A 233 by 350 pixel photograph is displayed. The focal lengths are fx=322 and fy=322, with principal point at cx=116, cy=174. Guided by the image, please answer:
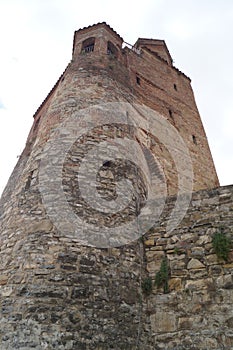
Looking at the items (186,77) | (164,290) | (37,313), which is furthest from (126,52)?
(37,313)

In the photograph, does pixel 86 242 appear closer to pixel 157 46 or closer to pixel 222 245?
pixel 222 245

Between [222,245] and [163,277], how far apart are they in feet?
3.22

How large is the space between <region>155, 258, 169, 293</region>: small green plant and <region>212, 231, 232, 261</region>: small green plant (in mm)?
779

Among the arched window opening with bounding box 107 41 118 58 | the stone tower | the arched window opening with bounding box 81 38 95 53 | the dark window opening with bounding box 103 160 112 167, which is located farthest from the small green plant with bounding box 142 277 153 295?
the arched window opening with bounding box 81 38 95 53

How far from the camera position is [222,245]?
15.4ft

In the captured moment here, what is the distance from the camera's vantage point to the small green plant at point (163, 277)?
4711mm

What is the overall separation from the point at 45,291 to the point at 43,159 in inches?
97.1

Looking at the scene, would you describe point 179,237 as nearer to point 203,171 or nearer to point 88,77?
point 88,77

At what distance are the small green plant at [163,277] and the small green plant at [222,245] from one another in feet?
2.56

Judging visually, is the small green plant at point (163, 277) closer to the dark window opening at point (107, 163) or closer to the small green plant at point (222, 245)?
the small green plant at point (222, 245)

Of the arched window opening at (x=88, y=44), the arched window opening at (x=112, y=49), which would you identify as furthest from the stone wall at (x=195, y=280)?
the arched window opening at (x=88, y=44)

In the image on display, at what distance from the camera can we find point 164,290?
4.67 meters

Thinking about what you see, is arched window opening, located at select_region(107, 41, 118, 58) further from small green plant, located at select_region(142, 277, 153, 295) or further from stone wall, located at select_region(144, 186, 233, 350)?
small green plant, located at select_region(142, 277, 153, 295)

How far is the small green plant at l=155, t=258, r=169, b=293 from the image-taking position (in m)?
4.71
